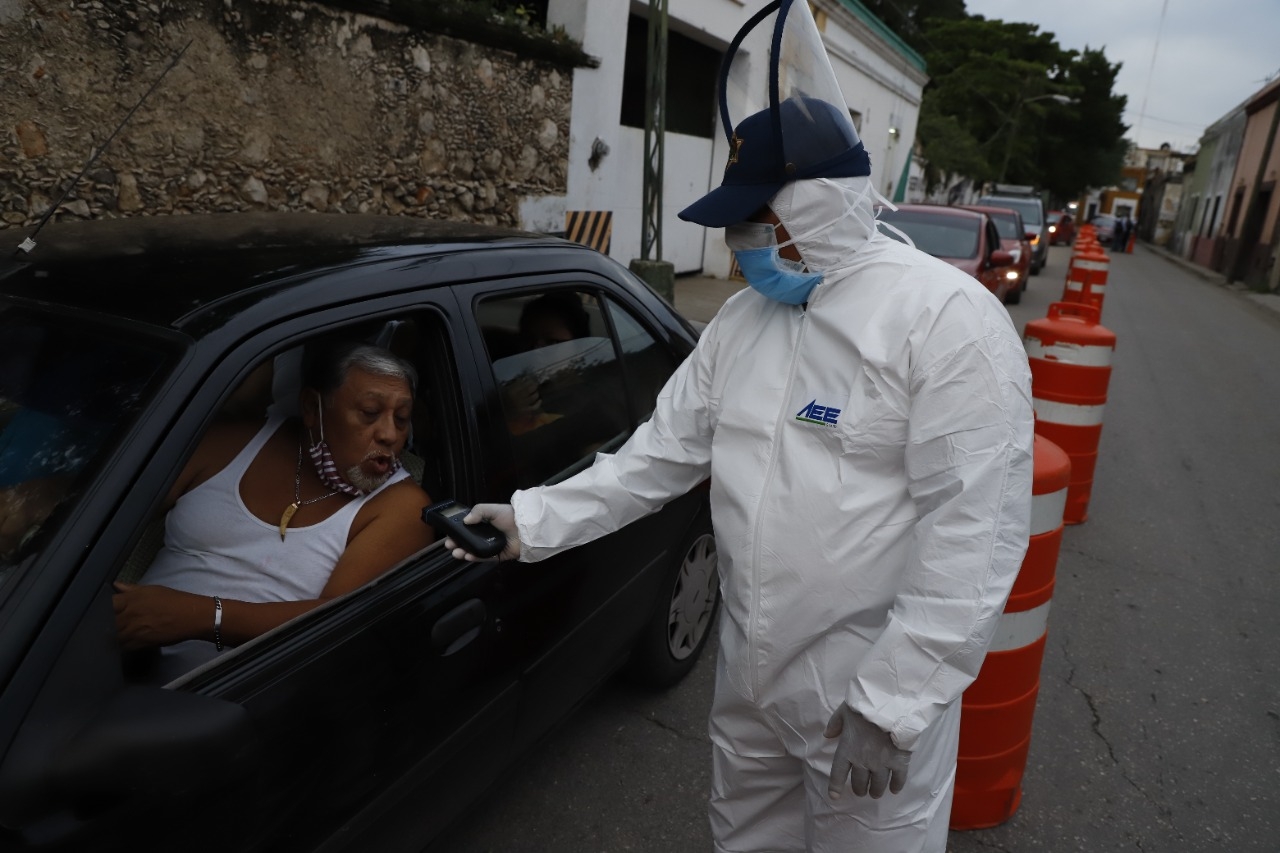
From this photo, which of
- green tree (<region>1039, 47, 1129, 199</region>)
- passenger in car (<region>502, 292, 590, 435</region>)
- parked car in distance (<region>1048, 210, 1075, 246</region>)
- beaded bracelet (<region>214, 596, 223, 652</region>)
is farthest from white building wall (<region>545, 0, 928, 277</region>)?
green tree (<region>1039, 47, 1129, 199</region>)

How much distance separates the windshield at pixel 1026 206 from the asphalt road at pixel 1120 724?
1905 centimetres

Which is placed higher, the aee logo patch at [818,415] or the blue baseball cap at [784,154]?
the blue baseball cap at [784,154]

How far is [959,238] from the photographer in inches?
424

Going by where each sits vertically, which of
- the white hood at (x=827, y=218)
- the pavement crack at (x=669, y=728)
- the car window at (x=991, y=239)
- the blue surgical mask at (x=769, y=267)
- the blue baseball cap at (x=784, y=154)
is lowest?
the pavement crack at (x=669, y=728)

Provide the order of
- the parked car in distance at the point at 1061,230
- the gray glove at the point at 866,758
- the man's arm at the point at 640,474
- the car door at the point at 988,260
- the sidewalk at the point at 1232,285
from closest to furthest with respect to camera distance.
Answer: the gray glove at the point at 866,758, the man's arm at the point at 640,474, the car door at the point at 988,260, the sidewalk at the point at 1232,285, the parked car in distance at the point at 1061,230

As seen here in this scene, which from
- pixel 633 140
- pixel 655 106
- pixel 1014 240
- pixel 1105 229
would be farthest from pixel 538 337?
pixel 1105 229

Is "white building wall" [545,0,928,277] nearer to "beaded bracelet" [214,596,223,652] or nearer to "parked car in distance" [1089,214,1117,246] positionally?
"beaded bracelet" [214,596,223,652]

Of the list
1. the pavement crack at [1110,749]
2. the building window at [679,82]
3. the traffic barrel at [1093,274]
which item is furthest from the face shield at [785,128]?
the building window at [679,82]

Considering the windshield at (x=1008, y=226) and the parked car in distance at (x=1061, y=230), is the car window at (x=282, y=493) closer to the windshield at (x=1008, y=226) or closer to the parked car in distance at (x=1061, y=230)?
the windshield at (x=1008, y=226)

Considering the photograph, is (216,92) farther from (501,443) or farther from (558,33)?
(501,443)

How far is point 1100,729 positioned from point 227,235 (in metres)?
3.34

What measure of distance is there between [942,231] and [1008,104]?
39.7 m

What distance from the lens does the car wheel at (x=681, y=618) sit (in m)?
3.09

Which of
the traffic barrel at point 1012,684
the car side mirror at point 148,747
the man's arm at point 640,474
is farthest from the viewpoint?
the traffic barrel at point 1012,684
